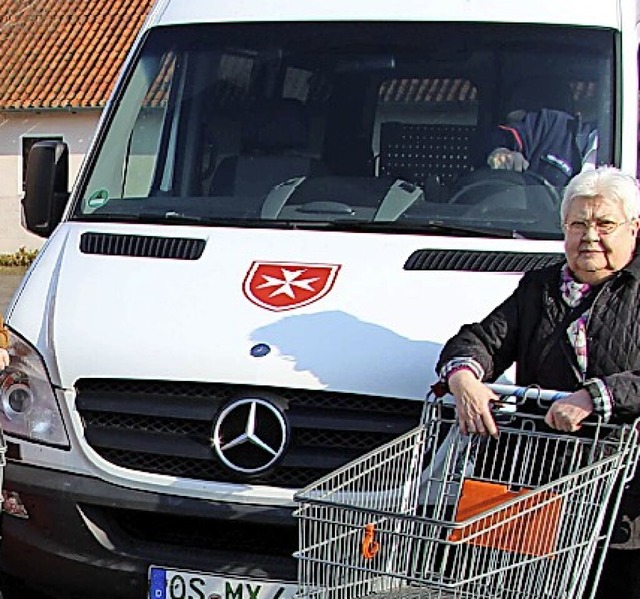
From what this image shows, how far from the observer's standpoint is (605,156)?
512 cm

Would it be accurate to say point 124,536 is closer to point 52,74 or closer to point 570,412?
point 570,412

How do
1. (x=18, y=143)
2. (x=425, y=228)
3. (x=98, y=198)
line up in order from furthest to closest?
(x=18, y=143)
(x=98, y=198)
(x=425, y=228)

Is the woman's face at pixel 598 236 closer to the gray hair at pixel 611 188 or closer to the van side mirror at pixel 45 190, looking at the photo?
the gray hair at pixel 611 188

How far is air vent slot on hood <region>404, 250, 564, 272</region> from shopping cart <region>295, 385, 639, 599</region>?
35.6 inches

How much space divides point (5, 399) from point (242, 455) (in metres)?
0.94

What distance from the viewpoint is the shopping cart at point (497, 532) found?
3.41 m

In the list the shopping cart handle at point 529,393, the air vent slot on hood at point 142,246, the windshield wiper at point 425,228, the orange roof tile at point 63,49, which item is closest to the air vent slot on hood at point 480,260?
the windshield wiper at point 425,228

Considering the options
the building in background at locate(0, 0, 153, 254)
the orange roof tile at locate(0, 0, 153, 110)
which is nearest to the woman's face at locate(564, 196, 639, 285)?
the building in background at locate(0, 0, 153, 254)

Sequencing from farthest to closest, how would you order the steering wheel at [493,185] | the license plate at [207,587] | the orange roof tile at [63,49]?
the orange roof tile at [63,49], the steering wheel at [493,185], the license plate at [207,587]

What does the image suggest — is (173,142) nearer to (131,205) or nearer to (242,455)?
(131,205)

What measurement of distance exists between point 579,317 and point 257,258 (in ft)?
4.38

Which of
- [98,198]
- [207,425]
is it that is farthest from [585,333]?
[98,198]

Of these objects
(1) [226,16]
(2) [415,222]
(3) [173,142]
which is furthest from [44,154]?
(2) [415,222]

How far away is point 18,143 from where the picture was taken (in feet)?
92.8
